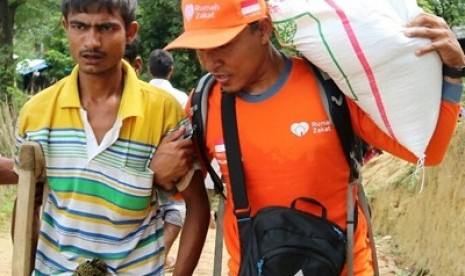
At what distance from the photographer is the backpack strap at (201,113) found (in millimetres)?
3021

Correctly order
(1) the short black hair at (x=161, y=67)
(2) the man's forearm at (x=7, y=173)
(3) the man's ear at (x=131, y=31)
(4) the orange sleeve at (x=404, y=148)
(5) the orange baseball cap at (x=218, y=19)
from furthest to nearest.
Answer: (1) the short black hair at (x=161, y=67)
(2) the man's forearm at (x=7, y=173)
(3) the man's ear at (x=131, y=31)
(5) the orange baseball cap at (x=218, y=19)
(4) the orange sleeve at (x=404, y=148)

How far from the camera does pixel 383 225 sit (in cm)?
904

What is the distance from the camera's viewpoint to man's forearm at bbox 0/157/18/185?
3.25 meters

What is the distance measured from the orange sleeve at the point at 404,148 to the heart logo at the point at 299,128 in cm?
17

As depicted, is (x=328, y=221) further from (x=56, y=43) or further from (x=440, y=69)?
(x=56, y=43)

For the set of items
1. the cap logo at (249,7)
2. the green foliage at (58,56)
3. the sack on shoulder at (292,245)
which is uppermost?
the cap logo at (249,7)

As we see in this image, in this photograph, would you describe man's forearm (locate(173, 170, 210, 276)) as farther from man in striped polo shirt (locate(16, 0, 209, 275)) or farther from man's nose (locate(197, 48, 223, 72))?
man's nose (locate(197, 48, 223, 72))

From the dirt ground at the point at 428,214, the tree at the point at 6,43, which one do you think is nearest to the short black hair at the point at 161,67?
the dirt ground at the point at 428,214

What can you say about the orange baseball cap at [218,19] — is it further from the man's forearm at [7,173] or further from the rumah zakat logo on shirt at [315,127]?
the man's forearm at [7,173]

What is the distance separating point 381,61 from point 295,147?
1.49 ft

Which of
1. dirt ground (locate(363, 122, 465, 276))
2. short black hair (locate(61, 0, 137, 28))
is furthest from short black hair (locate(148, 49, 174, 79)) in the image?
short black hair (locate(61, 0, 137, 28))

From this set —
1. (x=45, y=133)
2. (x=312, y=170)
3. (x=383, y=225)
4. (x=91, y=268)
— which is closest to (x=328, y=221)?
(x=312, y=170)

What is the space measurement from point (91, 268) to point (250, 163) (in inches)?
27.5

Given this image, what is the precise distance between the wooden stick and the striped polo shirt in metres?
0.05
